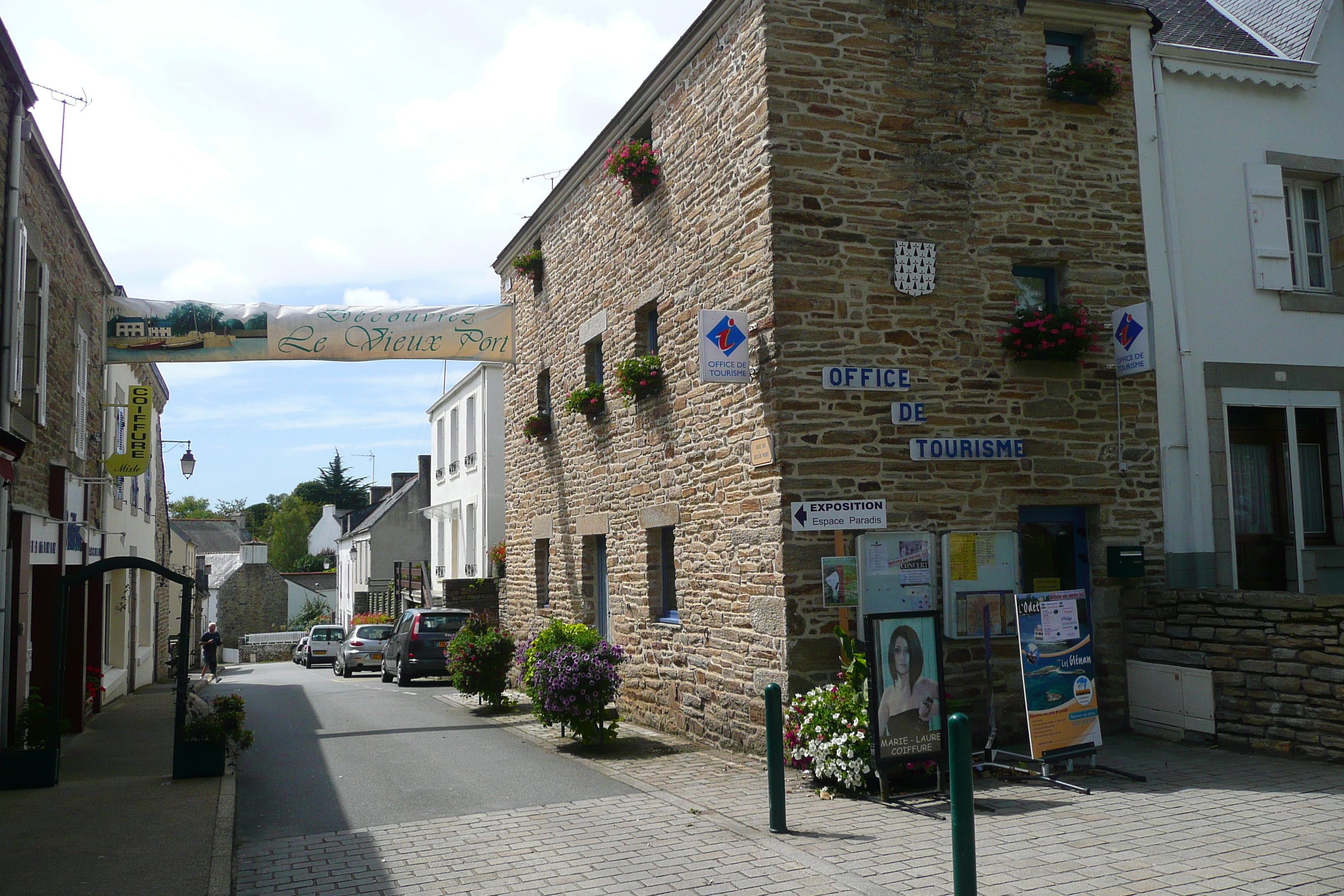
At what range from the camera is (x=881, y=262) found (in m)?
9.58

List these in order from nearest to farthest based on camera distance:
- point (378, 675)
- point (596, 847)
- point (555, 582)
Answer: point (596, 847) → point (555, 582) → point (378, 675)

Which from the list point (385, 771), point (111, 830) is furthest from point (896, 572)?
point (111, 830)

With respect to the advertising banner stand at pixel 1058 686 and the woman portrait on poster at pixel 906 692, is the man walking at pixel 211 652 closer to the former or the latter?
the woman portrait on poster at pixel 906 692

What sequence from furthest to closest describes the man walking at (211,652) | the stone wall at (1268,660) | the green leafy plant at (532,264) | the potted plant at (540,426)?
1. the man walking at (211,652)
2. the green leafy plant at (532,264)
3. the potted plant at (540,426)
4. the stone wall at (1268,660)

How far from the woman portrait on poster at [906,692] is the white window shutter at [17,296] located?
8046 millimetres

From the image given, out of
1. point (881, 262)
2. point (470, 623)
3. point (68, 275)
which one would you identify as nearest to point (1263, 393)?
point (881, 262)

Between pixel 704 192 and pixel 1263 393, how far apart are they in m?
6.15

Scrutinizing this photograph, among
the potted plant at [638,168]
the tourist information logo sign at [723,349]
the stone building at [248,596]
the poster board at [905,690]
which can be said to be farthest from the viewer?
the stone building at [248,596]

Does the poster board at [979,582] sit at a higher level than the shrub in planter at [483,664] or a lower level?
higher

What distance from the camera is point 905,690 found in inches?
298

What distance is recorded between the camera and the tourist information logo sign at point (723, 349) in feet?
30.1

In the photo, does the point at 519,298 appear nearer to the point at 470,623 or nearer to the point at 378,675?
the point at 470,623

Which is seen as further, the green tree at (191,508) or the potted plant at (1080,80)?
the green tree at (191,508)

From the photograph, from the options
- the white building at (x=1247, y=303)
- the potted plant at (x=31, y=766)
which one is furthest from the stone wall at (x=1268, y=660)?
the potted plant at (x=31, y=766)
